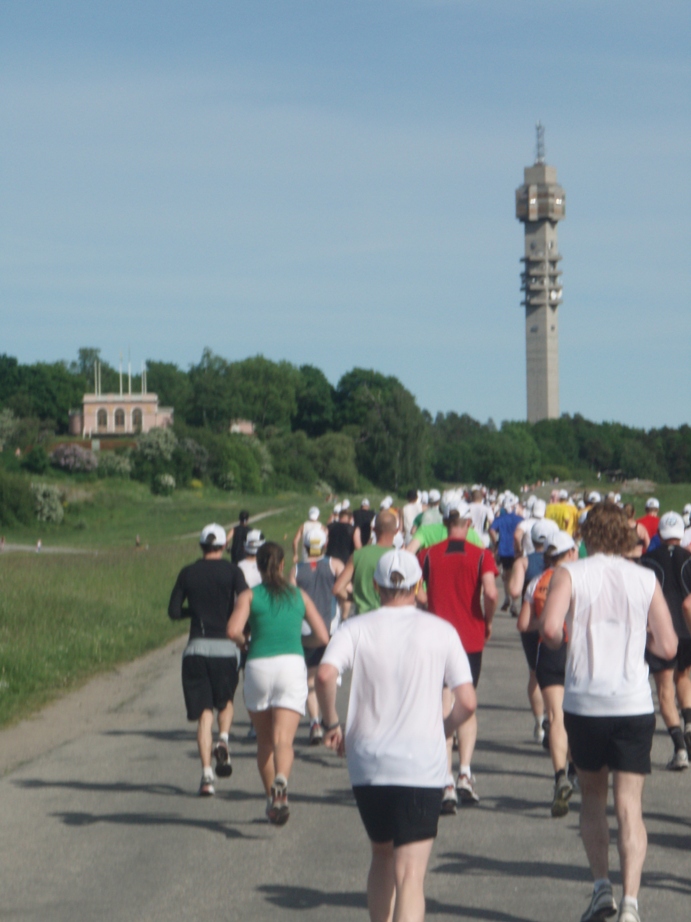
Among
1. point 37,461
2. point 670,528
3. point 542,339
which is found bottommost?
point 670,528

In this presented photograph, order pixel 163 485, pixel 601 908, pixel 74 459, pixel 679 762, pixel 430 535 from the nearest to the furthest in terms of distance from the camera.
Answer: pixel 601 908 < pixel 679 762 < pixel 430 535 < pixel 163 485 < pixel 74 459

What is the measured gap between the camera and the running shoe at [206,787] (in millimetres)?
9531

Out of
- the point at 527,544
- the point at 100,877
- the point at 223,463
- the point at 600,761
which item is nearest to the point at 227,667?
the point at 100,877

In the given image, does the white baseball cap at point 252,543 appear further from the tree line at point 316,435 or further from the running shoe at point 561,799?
the tree line at point 316,435

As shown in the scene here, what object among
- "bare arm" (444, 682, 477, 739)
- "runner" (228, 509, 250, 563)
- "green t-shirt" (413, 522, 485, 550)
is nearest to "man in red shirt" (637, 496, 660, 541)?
"runner" (228, 509, 250, 563)

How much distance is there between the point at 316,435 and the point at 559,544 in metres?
138

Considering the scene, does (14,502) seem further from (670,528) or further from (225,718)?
(670,528)

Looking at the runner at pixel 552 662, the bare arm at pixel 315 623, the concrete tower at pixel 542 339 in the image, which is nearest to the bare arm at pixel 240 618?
the bare arm at pixel 315 623

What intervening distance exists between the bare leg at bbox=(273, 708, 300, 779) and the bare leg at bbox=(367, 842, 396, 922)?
332cm

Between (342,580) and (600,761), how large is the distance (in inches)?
209

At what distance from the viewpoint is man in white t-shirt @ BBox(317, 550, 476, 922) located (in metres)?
5.27

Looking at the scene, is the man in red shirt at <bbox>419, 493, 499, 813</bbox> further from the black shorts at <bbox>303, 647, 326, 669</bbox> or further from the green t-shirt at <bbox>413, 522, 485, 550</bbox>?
the green t-shirt at <bbox>413, 522, 485, 550</bbox>

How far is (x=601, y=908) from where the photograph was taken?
6082mm

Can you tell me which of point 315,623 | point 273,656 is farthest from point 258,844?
point 315,623
